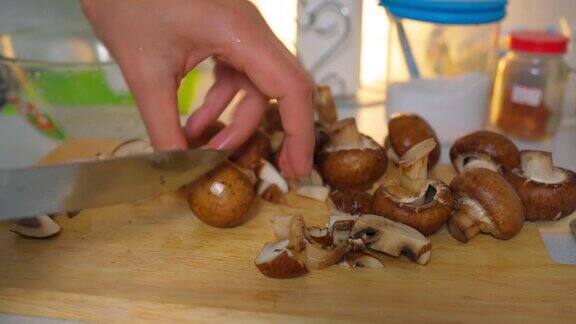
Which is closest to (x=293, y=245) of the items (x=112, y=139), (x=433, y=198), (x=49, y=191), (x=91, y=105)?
(x=433, y=198)

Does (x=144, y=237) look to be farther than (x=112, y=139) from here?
No

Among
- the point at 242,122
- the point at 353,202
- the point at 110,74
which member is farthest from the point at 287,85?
the point at 110,74

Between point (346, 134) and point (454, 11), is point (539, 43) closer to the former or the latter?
point (454, 11)

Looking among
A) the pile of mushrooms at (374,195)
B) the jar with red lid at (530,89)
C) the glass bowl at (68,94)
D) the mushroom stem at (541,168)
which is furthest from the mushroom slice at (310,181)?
the jar with red lid at (530,89)

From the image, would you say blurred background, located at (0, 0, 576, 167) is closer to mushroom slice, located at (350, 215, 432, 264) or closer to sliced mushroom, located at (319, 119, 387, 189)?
sliced mushroom, located at (319, 119, 387, 189)

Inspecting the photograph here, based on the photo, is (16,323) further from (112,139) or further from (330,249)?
(112,139)

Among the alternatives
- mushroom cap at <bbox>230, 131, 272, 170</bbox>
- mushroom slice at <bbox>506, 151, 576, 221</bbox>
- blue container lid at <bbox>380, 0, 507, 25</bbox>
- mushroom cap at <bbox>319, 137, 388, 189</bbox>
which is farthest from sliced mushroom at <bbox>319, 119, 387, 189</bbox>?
blue container lid at <bbox>380, 0, 507, 25</bbox>

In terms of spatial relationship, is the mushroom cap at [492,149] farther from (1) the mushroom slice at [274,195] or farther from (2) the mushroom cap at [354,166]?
(1) the mushroom slice at [274,195]
